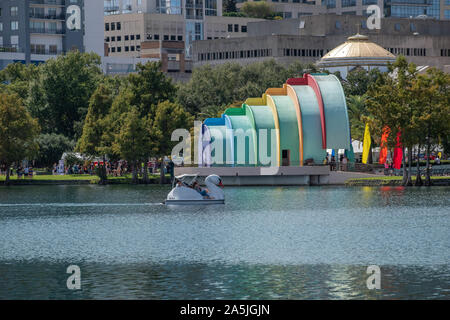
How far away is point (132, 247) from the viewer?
58.9 metres

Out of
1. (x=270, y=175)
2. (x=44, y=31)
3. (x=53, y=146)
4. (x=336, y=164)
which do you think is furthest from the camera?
(x=44, y=31)

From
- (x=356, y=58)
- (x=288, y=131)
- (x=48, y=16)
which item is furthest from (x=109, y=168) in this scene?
(x=48, y=16)

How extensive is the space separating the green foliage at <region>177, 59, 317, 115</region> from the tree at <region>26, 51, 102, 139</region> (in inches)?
656

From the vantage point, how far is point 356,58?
184m

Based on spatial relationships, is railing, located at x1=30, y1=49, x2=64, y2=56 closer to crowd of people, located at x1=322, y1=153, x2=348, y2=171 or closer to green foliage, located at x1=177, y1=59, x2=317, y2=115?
green foliage, located at x1=177, y1=59, x2=317, y2=115

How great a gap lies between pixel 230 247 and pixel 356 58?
425ft

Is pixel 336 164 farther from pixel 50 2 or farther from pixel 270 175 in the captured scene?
pixel 50 2

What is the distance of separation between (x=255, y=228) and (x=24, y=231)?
15.2m

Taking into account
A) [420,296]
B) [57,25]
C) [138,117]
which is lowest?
[420,296]

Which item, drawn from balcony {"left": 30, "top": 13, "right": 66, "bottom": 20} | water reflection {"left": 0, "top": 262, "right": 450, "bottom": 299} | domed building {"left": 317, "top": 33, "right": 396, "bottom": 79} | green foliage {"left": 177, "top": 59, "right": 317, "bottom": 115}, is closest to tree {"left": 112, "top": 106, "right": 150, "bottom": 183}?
green foliage {"left": 177, "top": 59, "right": 317, "bottom": 115}

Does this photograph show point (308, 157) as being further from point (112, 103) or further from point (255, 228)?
point (255, 228)

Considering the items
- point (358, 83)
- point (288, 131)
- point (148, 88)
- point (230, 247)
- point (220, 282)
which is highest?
point (358, 83)

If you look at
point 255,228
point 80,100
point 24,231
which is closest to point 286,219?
point 255,228

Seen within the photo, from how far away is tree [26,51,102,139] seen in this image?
146 metres
